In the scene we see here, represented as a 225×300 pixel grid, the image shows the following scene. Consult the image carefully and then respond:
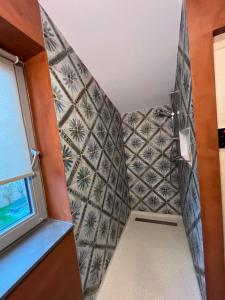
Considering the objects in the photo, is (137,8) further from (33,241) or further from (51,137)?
(33,241)

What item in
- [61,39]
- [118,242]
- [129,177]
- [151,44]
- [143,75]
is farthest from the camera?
[129,177]

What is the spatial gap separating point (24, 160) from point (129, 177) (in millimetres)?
1767

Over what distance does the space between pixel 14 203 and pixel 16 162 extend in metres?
0.25

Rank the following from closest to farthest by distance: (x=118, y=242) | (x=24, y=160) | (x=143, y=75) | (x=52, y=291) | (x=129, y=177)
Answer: (x=52, y=291) → (x=24, y=160) → (x=143, y=75) → (x=118, y=242) → (x=129, y=177)

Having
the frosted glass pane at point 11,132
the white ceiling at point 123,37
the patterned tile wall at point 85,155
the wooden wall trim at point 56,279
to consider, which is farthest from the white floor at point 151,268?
the white ceiling at point 123,37

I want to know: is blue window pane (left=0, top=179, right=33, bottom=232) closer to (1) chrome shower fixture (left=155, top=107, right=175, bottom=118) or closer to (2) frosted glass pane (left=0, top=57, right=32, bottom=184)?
(2) frosted glass pane (left=0, top=57, right=32, bottom=184)

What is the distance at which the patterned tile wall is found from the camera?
105 centimetres

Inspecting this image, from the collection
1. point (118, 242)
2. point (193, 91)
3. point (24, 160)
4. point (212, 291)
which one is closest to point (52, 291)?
point (24, 160)

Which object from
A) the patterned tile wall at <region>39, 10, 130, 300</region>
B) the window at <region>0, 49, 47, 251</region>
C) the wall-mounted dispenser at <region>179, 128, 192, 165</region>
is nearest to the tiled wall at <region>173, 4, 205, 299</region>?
the wall-mounted dispenser at <region>179, 128, 192, 165</region>

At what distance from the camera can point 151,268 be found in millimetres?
1466

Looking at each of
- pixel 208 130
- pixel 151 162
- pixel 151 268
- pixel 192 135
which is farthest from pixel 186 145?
pixel 151 268

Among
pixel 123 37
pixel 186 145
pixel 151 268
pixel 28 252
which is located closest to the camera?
pixel 28 252

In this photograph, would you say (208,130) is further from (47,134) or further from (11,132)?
(11,132)

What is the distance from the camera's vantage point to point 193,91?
908 millimetres
